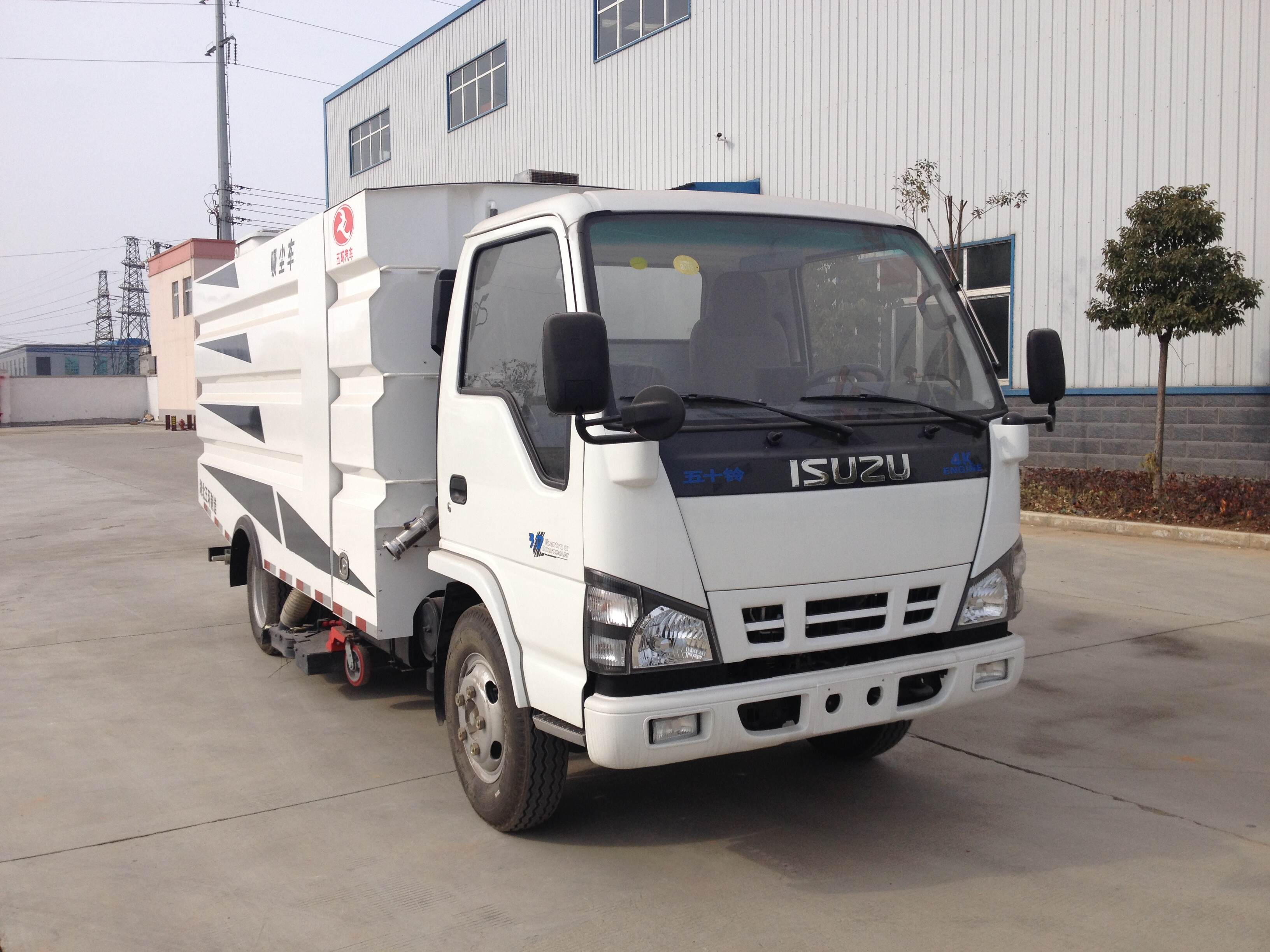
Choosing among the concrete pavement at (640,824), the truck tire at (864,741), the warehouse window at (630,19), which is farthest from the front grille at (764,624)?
the warehouse window at (630,19)

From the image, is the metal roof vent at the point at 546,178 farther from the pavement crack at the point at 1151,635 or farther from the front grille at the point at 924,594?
the pavement crack at the point at 1151,635

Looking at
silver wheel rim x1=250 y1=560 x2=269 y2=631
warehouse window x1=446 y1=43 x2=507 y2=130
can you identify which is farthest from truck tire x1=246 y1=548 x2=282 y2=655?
warehouse window x1=446 y1=43 x2=507 y2=130

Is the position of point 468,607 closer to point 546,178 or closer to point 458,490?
point 458,490

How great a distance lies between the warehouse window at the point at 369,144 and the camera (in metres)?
30.2

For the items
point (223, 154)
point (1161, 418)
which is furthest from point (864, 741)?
point (223, 154)

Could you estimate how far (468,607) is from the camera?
4.70 m

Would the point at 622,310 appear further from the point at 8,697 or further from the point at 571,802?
the point at 8,697

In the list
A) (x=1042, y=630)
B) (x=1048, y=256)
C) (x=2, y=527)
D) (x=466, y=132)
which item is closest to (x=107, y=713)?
(x=1042, y=630)

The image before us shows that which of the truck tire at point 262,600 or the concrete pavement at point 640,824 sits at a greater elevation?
the truck tire at point 262,600

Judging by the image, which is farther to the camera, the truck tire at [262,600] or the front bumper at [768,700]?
the truck tire at [262,600]

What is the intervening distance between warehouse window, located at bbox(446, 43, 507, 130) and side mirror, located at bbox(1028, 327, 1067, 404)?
73.1 feet

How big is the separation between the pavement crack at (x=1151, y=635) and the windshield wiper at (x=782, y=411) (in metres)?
3.77

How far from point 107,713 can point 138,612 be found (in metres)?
2.99

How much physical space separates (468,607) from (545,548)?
0.91 metres
